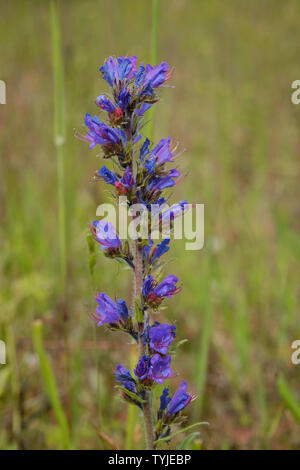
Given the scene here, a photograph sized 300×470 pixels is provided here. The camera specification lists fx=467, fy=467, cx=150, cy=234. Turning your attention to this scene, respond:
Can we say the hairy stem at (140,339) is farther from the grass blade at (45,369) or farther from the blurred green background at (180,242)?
the grass blade at (45,369)

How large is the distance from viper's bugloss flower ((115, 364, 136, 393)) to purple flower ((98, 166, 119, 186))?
0.67 metres

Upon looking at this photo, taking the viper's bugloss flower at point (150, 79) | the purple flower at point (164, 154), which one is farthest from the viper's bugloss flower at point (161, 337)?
the viper's bugloss flower at point (150, 79)

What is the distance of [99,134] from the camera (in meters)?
1.64

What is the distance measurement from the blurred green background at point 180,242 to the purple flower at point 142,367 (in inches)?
10.2

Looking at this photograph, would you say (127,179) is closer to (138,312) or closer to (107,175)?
(107,175)

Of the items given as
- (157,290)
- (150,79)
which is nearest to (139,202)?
(157,290)

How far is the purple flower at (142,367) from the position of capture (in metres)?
1.60

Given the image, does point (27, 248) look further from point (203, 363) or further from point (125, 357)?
point (203, 363)

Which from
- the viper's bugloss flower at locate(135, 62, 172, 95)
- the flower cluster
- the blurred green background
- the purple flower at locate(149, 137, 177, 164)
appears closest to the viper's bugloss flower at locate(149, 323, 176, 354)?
the flower cluster

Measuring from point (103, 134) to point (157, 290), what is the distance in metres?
0.58

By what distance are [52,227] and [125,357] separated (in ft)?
6.26

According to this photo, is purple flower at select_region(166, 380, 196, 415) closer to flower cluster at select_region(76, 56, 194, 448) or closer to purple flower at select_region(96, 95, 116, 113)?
flower cluster at select_region(76, 56, 194, 448)

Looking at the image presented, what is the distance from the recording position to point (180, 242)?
4539 millimetres
